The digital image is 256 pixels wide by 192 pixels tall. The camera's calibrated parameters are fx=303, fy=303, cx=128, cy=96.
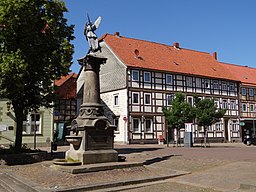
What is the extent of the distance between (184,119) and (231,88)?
18.2 meters

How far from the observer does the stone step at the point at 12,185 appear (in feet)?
29.3

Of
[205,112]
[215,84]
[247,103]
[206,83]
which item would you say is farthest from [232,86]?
[205,112]

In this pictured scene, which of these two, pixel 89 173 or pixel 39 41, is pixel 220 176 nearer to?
pixel 89 173

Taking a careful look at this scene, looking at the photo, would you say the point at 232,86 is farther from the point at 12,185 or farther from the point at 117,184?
the point at 12,185


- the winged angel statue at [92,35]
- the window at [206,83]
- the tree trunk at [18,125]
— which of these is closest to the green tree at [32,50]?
the tree trunk at [18,125]

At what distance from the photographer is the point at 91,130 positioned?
11.5 metres

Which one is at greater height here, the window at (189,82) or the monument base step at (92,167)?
the window at (189,82)

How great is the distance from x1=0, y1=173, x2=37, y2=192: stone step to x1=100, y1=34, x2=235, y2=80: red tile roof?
2367 centimetres

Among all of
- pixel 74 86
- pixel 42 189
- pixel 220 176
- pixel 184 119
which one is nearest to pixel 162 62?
pixel 184 119

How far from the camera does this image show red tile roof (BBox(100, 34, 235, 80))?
116 ft

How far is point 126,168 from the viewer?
435 inches

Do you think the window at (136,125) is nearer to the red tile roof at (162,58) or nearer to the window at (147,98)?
the window at (147,98)

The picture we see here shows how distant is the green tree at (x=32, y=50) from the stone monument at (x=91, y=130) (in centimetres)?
369

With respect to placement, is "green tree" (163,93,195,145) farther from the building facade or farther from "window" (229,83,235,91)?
"window" (229,83,235,91)
